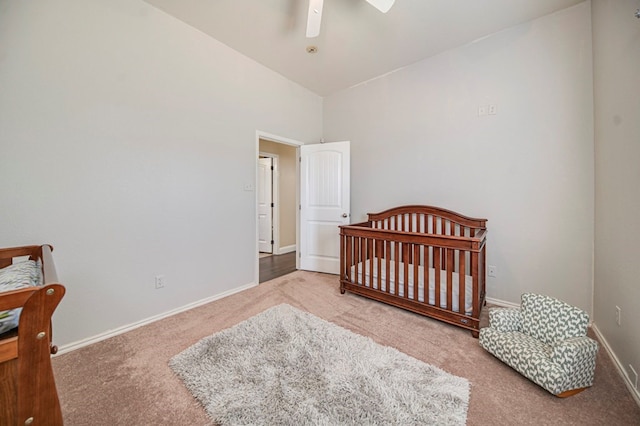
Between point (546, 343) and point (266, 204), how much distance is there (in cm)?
467

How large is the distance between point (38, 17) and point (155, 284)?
2196 mm

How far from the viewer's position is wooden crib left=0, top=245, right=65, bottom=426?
2.39 ft

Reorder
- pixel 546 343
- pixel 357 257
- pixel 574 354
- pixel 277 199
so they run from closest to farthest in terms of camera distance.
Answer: pixel 574 354, pixel 546 343, pixel 357 257, pixel 277 199

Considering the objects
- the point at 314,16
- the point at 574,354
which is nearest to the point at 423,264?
the point at 574,354

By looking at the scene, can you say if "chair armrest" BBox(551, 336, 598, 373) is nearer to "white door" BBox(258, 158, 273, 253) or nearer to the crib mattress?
the crib mattress

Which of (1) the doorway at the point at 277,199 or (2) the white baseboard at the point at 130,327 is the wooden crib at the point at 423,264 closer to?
(2) the white baseboard at the point at 130,327

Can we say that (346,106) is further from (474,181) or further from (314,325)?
(314,325)

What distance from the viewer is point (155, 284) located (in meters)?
2.32

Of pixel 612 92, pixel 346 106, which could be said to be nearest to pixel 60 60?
pixel 346 106

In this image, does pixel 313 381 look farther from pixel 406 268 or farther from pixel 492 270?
pixel 492 270

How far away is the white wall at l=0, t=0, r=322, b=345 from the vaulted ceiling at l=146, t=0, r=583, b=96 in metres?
0.29

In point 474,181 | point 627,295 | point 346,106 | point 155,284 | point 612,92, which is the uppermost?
point 346,106

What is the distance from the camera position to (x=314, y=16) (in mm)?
1833

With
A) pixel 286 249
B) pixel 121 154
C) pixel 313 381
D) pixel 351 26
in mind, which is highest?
pixel 351 26
